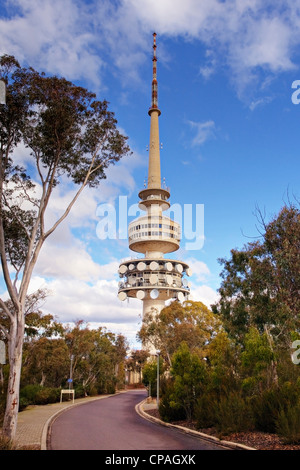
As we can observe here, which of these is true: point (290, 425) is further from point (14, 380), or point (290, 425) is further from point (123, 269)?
point (123, 269)

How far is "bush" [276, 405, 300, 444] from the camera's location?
12.8 metres

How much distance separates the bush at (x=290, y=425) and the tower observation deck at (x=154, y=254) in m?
49.2

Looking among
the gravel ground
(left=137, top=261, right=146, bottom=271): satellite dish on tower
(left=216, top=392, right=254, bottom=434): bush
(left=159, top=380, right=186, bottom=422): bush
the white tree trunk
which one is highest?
(left=137, top=261, right=146, bottom=271): satellite dish on tower

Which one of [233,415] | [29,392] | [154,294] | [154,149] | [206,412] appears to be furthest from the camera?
[154,149]

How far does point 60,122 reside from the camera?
741 inches

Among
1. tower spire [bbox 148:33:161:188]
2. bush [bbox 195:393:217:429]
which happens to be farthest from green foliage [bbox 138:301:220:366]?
tower spire [bbox 148:33:161:188]

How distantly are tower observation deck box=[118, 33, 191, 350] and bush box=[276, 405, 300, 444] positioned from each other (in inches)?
1936

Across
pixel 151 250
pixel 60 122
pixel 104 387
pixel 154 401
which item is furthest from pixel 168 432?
pixel 151 250

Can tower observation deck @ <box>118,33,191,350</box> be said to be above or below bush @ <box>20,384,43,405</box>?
above

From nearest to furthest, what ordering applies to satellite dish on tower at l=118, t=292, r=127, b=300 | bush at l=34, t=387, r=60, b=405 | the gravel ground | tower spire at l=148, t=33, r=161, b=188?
the gravel ground < bush at l=34, t=387, r=60, b=405 < satellite dish on tower at l=118, t=292, r=127, b=300 < tower spire at l=148, t=33, r=161, b=188

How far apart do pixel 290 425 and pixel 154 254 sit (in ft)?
177

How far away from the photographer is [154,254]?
67000 mm

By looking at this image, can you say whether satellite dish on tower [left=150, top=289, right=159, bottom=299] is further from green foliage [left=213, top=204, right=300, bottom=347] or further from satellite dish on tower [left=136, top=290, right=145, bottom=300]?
green foliage [left=213, top=204, right=300, bottom=347]

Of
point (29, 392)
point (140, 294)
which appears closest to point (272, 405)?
point (29, 392)
